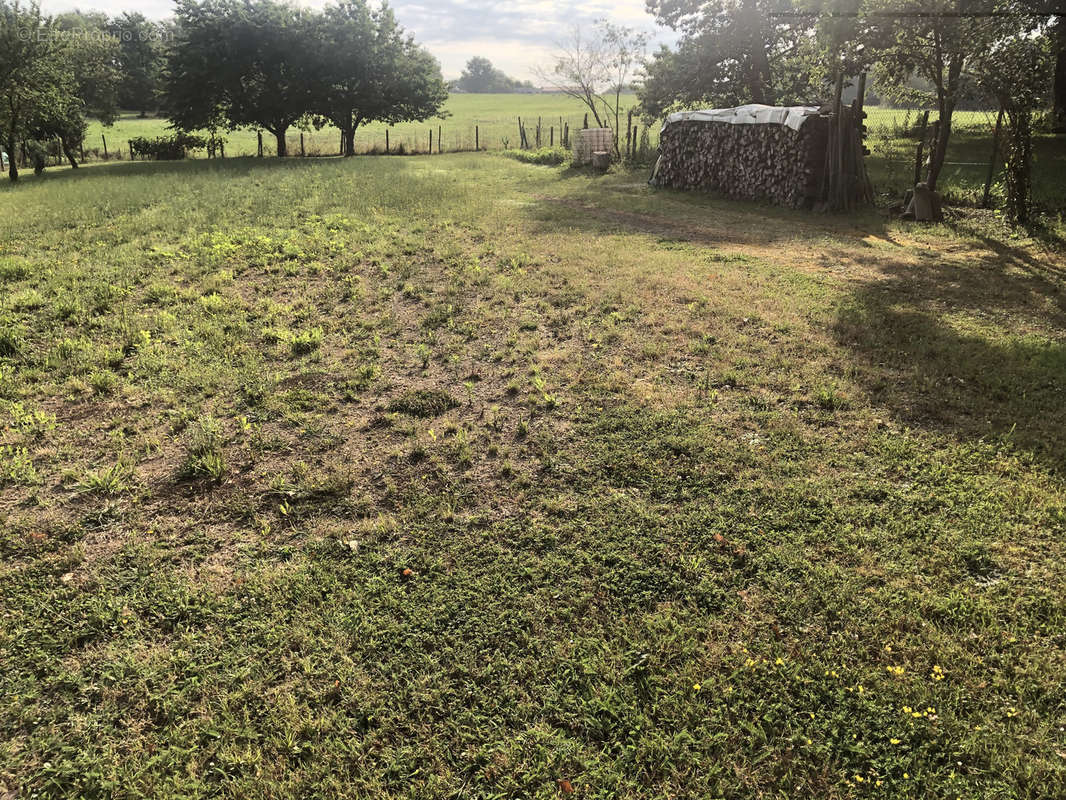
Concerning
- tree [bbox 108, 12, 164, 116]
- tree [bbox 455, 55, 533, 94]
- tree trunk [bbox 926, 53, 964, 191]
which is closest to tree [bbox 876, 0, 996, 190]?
tree trunk [bbox 926, 53, 964, 191]

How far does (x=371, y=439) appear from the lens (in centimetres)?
426

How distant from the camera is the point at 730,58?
2138 centimetres

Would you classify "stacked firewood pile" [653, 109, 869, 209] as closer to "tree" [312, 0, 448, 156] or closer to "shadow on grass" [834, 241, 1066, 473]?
"shadow on grass" [834, 241, 1066, 473]

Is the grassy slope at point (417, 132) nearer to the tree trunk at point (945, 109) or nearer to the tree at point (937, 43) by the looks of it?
the tree at point (937, 43)

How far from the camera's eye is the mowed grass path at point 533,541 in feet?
7.27

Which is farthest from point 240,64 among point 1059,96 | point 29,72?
point 1059,96

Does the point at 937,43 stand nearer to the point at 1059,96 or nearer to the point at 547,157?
the point at 1059,96

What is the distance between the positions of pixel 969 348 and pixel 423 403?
471 centimetres

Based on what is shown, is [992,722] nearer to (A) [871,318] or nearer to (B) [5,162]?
(A) [871,318]

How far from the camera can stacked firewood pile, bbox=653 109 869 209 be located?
38.5 feet

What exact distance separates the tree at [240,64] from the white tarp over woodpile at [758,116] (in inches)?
736

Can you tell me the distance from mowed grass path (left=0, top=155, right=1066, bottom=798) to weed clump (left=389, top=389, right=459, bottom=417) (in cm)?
3

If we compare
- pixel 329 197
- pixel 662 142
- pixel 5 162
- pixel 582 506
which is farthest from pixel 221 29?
pixel 582 506

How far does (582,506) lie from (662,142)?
15293 millimetres
